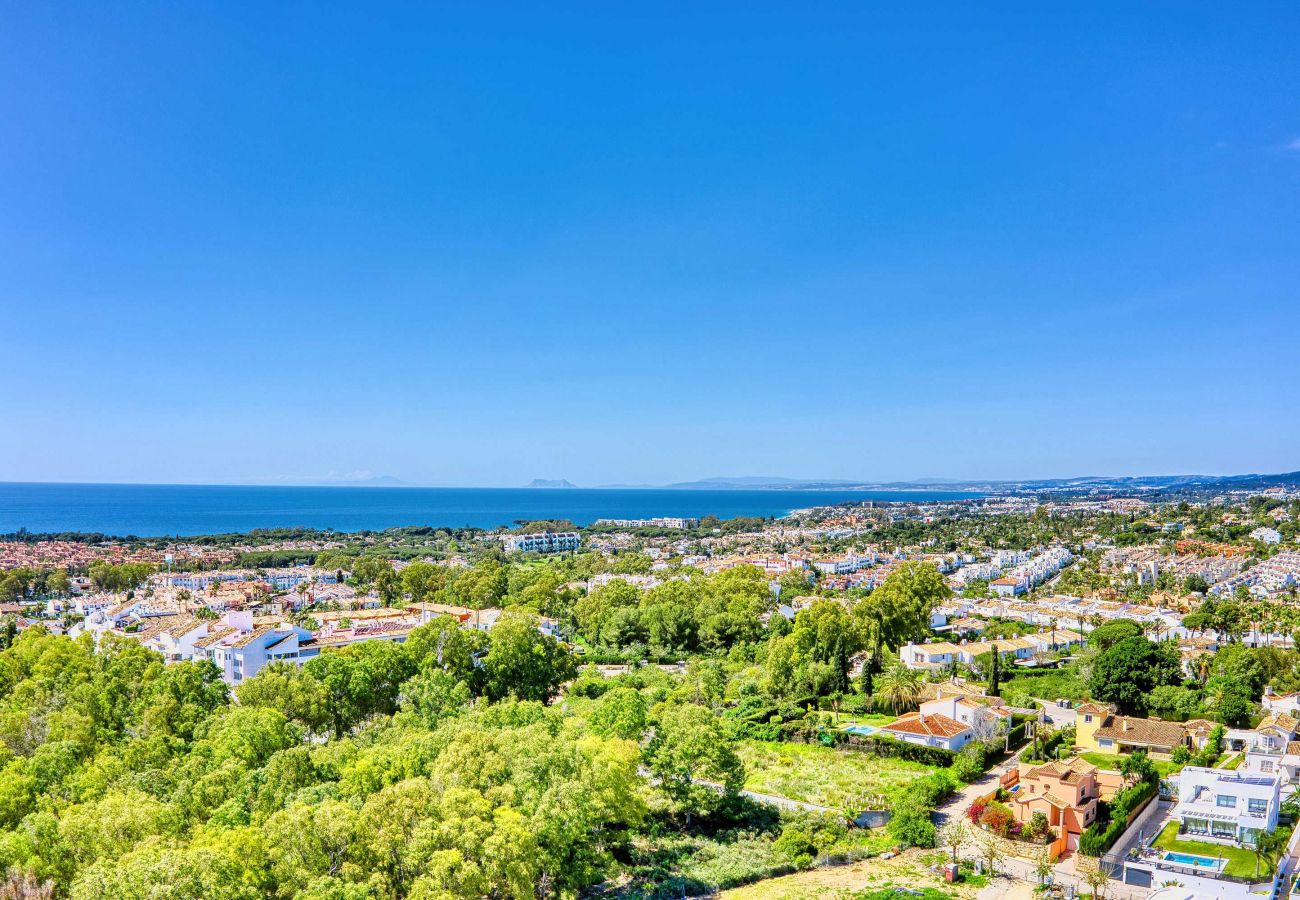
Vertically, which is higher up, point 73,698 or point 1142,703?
point 73,698

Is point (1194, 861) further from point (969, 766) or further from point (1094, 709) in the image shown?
point (1094, 709)

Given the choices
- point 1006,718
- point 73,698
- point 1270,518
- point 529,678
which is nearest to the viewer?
point 73,698

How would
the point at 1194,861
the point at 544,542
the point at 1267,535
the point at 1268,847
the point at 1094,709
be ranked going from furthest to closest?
the point at 544,542 → the point at 1267,535 → the point at 1094,709 → the point at 1268,847 → the point at 1194,861

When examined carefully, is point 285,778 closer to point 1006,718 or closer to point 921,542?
point 1006,718

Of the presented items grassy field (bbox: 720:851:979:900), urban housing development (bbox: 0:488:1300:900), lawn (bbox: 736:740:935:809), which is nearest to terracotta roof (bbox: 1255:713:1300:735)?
urban housing development (bbox: 0:488:1300:900)

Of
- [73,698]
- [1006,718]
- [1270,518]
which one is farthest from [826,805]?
[1270,518]

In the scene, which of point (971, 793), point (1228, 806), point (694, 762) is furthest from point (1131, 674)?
point (694, 762)
